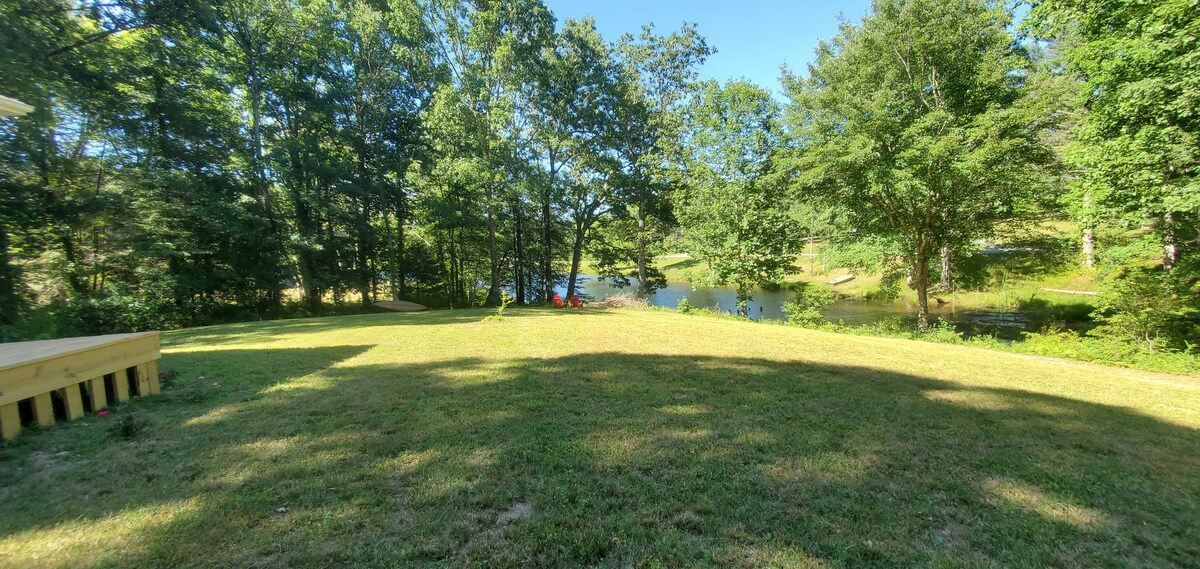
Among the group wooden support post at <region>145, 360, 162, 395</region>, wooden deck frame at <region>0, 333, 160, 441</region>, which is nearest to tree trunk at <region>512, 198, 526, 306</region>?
wooden support post at <region>145, 360, 162, 395</region>

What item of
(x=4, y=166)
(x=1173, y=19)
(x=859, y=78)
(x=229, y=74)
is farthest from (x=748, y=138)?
(x=4, y=166)

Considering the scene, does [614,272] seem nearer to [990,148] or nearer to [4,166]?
[990,148]

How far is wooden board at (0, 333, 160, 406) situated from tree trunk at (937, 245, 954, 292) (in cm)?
2207

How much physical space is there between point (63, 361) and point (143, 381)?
868mm

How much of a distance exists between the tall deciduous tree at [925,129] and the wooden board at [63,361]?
14.7 meters

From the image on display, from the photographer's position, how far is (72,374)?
3.52m

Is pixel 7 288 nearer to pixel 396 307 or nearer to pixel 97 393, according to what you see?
pixel 396 307

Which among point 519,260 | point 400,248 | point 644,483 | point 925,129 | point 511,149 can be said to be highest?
point 511,149

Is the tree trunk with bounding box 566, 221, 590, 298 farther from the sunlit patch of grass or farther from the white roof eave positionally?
the sunlit patch of grass

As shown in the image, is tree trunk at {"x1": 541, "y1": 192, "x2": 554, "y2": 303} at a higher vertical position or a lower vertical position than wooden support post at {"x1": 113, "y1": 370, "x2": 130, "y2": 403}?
higher

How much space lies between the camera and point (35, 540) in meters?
1.95

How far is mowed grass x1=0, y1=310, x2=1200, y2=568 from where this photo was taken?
1.96 m

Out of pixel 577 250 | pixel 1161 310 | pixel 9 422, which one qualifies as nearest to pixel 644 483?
pixel 9 422

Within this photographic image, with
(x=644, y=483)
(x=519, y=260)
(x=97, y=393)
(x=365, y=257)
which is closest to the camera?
(x=644, y=483)
